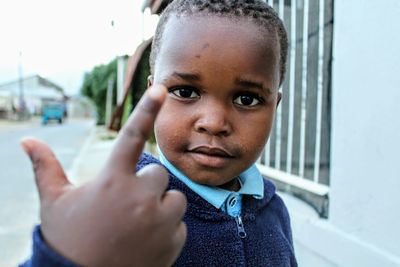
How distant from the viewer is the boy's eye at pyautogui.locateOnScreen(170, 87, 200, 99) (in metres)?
0.95

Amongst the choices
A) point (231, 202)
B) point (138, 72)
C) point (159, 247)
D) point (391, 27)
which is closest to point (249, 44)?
point (231, 202)

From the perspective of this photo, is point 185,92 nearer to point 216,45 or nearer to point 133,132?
point 216,45

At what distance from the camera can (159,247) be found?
24.8 inches

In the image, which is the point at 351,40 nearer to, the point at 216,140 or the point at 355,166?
the point at 355,166

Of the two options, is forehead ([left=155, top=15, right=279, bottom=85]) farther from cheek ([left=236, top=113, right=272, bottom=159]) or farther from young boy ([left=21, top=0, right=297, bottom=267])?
cheek ([left=236, top=113, right=272, bottom=159])

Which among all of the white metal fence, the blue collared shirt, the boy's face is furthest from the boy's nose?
the white metal fence

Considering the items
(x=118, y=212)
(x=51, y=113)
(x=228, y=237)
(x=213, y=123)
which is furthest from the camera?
(x=51, y=113)

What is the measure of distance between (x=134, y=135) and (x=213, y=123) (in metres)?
0.31

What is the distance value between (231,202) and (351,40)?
1188 millimetres

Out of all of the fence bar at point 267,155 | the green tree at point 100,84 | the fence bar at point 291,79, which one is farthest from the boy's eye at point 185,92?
the green tree at point 100,84

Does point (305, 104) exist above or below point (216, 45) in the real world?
below

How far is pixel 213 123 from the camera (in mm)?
902

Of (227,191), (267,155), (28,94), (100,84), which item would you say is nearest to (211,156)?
(227,191)

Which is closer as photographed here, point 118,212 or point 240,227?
point 118,212
